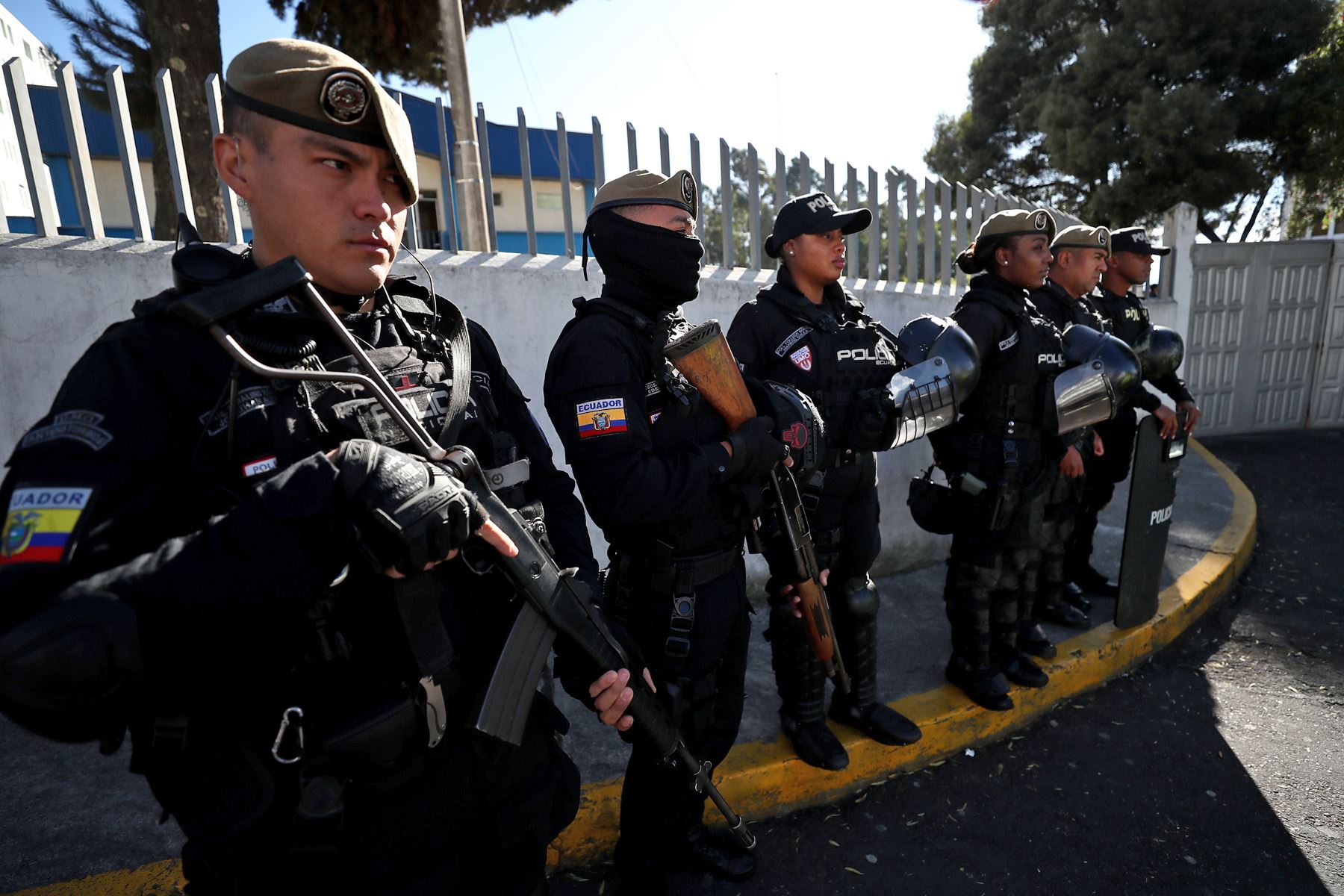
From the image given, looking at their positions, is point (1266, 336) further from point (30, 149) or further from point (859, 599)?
point (30, 149)

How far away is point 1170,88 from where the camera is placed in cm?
1225

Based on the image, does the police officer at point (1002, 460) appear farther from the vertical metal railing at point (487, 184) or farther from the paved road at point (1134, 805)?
the vertical metal railing at point (487, 184)

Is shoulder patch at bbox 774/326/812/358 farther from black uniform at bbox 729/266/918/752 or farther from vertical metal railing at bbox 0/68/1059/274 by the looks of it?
vertical metal railing at bbox 0/68/1059/274

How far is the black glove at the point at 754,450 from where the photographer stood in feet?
6.42

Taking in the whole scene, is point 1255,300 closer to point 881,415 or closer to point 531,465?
point 881,415

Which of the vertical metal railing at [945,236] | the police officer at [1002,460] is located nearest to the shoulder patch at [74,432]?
the police officer at [1002,460]

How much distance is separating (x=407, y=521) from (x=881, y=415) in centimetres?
197

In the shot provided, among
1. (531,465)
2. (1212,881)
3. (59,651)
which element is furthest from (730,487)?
(1212,881)

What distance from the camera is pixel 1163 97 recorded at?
12.1 meters

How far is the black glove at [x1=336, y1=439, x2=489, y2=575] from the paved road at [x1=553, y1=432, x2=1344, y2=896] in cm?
171

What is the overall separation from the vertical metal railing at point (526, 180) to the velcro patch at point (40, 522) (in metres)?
2.61

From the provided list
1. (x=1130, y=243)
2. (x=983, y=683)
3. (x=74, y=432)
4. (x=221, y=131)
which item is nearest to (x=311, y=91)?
(x=74, y=432)

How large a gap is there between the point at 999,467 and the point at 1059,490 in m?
0.46

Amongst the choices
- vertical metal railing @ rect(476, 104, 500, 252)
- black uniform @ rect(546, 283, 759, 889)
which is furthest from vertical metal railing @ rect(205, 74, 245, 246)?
black uniform @ rect(546, 283, 759, 889)
